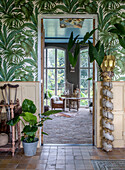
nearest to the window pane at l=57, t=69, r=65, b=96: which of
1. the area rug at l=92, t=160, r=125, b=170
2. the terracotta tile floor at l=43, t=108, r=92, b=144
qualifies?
the terracotta tile floor at l=43, t=108, r=92, b=144

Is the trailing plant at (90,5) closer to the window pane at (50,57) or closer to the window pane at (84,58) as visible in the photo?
the window pane at (84,58)

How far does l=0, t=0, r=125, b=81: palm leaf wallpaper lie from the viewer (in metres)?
3.34

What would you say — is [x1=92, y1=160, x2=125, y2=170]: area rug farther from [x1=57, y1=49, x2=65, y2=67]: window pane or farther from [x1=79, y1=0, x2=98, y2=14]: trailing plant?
[x1=57, y1=49, x2=65, y2=67]: window pane

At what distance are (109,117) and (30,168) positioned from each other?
1.57 m

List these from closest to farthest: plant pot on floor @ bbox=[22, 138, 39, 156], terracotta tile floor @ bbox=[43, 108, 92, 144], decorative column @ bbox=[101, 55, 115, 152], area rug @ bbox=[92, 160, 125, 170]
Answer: area rug @ bbox=[92, 160, 125, 170], plant pot on floor @ bbox=[22, 138, 39, 156], decorative column @ bbox=[101, 55, 115, 152], terracotta tile floor @ bbox=[43, 108, 92, 144]

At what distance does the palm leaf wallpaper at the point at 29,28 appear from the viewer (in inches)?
131

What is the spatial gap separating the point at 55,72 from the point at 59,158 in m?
6.78

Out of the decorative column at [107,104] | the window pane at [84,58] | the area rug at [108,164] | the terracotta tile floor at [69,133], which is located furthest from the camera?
the window pane at [84,58]

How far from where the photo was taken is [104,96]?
3.21 meters

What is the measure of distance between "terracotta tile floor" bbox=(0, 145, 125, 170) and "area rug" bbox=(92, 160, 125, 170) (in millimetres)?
93

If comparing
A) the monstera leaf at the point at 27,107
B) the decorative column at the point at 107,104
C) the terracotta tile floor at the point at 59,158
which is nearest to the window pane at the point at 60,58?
the decorative column at the point at 107,104

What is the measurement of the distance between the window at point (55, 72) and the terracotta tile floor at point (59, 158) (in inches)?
238

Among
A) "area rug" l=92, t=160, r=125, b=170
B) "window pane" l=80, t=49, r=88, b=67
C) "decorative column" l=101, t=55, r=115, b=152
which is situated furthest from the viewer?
"window pane" l=80, t=49, r=88, b=67

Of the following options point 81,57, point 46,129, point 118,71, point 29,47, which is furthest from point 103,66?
point 81,57
